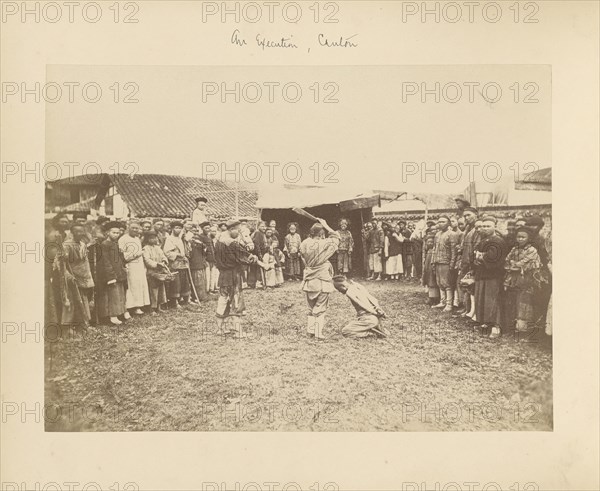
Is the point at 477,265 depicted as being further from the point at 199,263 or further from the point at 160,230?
the point at 160,230

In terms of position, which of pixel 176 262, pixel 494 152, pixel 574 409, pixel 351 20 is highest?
pixel 351 20

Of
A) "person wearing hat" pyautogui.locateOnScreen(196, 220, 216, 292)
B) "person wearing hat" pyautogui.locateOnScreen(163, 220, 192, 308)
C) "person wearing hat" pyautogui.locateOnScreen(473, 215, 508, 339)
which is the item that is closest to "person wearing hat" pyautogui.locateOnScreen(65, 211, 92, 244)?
"person wearing hat" pyautogui.locateOnScreen(163, 220, 192, 308)

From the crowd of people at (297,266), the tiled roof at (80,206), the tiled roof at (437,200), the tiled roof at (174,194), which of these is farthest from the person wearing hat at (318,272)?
the tiled roof at (80,206)

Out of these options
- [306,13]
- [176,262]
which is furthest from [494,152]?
[176,262]

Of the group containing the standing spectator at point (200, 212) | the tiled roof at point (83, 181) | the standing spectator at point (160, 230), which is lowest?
the standing spectator at point (160, 230)

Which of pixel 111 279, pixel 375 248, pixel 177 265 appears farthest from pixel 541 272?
pixel 111 279

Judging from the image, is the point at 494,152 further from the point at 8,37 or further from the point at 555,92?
the point at 8,37

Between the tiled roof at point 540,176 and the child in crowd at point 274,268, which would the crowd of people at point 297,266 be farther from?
the tiled roof at point 540,176
